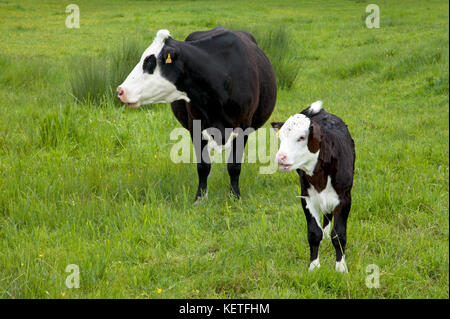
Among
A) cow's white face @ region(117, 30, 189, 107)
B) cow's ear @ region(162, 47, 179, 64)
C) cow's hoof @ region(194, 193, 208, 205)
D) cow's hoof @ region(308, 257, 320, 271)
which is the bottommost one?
cow's hoof @ region(194, 193, 208, 205)

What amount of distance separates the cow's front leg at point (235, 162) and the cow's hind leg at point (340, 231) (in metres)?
1.85

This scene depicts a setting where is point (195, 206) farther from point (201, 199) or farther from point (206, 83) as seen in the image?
point (206, 83)

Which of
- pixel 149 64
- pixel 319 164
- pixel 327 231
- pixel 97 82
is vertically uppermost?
pixel 149 64

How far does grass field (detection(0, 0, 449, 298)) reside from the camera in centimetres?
354

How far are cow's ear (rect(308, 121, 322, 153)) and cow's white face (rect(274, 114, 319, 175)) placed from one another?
0.02 meters

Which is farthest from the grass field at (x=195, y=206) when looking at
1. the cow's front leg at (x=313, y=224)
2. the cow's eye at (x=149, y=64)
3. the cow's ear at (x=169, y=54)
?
the cow's ear at (x=169, y=54)

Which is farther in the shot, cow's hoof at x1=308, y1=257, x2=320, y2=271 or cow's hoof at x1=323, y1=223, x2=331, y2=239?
cow's hoof at x1=323, y1=223, x2=331, y2=239

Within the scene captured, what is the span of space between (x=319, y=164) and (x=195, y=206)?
6.67ft

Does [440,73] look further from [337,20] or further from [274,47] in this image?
[337,20]

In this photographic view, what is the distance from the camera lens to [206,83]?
15.0ft

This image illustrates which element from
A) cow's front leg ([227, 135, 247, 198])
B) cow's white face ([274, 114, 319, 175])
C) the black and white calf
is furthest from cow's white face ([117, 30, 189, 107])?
cow's white face ([274, 114, 319, 175])

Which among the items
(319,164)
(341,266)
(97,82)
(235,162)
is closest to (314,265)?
(341,266)

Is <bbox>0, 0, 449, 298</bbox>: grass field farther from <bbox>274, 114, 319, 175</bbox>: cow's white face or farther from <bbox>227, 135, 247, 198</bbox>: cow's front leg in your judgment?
<bbox>274, 114, 319, 175</bbox>: cow's white face

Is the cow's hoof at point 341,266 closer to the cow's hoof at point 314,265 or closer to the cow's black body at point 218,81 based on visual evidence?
the cow's hoof at point 314,265
